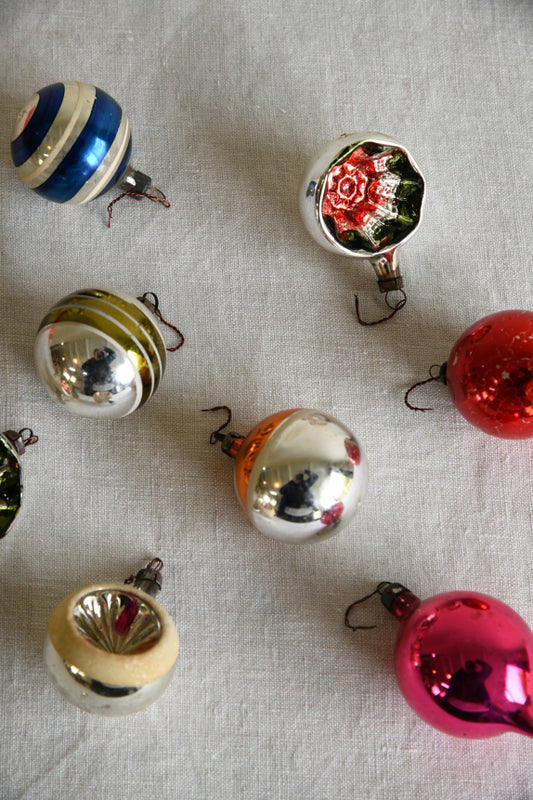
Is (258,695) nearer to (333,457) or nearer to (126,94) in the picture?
(333,457)

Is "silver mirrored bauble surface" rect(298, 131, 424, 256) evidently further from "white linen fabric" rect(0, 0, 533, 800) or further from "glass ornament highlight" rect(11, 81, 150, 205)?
"glass ornament highlight" rect(11, 81, 150, 205)

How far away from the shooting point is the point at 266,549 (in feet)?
2.20

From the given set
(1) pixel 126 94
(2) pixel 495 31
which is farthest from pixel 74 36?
(2) pixel 495 31

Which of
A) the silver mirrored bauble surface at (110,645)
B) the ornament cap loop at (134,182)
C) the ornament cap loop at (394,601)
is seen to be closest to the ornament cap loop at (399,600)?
the ornament cap loop at (394,601)

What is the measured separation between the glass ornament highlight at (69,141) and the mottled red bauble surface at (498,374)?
1.26 feet

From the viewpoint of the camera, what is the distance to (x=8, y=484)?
65cm

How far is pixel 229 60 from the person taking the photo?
2.50 feet

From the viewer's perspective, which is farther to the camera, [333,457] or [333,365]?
[333,365]

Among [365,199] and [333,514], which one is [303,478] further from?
[365,199]

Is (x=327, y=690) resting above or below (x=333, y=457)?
below

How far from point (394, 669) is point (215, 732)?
0.18m

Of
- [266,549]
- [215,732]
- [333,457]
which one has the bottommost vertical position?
[215,732]

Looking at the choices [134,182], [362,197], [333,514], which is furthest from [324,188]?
[333,514]

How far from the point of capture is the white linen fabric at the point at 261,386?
2.08 ft
